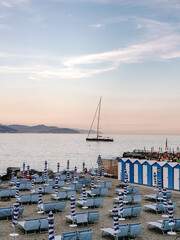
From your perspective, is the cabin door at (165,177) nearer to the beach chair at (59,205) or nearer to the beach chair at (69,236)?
the beach chair at (59,205)

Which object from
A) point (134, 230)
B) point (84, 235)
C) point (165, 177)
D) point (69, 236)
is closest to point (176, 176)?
point (165, 177)

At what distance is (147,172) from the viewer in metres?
23.3

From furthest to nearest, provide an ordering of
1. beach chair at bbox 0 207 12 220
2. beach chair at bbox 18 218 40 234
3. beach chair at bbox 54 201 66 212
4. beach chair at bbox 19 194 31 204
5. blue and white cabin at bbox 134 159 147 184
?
1. blue and white cabin at bbox 134 159 147 184
2. beach chair at bbox 19 194 31 204
3. beach chair at bbox 54 201 66 212
4. beach chair at bbox 0 207 12 220
5. beach chair at bbox 18 218 40 234

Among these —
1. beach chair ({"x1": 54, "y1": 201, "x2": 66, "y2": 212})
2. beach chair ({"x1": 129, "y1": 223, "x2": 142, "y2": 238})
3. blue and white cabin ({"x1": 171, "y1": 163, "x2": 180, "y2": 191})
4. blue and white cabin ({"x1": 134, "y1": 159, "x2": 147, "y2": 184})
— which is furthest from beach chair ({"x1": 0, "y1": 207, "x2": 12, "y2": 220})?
blue and white cabin ({"x1": 134, "y1": 159, "x2": 147, "y2": 184})

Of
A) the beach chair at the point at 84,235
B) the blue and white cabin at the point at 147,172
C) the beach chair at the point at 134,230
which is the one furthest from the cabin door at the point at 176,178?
the beach chair at the point at 84,235

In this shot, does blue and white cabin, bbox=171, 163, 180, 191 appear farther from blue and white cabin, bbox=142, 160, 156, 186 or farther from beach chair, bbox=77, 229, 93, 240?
beach chair, bbox=77, 229, 93, 240

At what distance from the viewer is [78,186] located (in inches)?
811

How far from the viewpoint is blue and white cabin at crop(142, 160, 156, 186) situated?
75.8 ft

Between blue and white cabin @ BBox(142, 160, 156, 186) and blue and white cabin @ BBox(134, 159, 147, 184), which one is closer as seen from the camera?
blue and white cabin @ BBox(142, 160, 156, 186)

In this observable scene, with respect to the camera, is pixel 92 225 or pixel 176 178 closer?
pixel 92 225

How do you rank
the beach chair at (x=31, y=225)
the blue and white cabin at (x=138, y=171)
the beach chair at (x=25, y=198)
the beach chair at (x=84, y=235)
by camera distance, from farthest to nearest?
the blue and white cabin at (x=138, y=171) → the beach chair at (x=25, y=198) → the beach chair at (x=31, y=225) → the beach chair at (x=84, y=235)

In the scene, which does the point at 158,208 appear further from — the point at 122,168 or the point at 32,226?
the point at 122,168

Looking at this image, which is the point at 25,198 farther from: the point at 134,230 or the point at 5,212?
the point at 134,230

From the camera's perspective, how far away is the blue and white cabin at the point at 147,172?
75.8 feet
